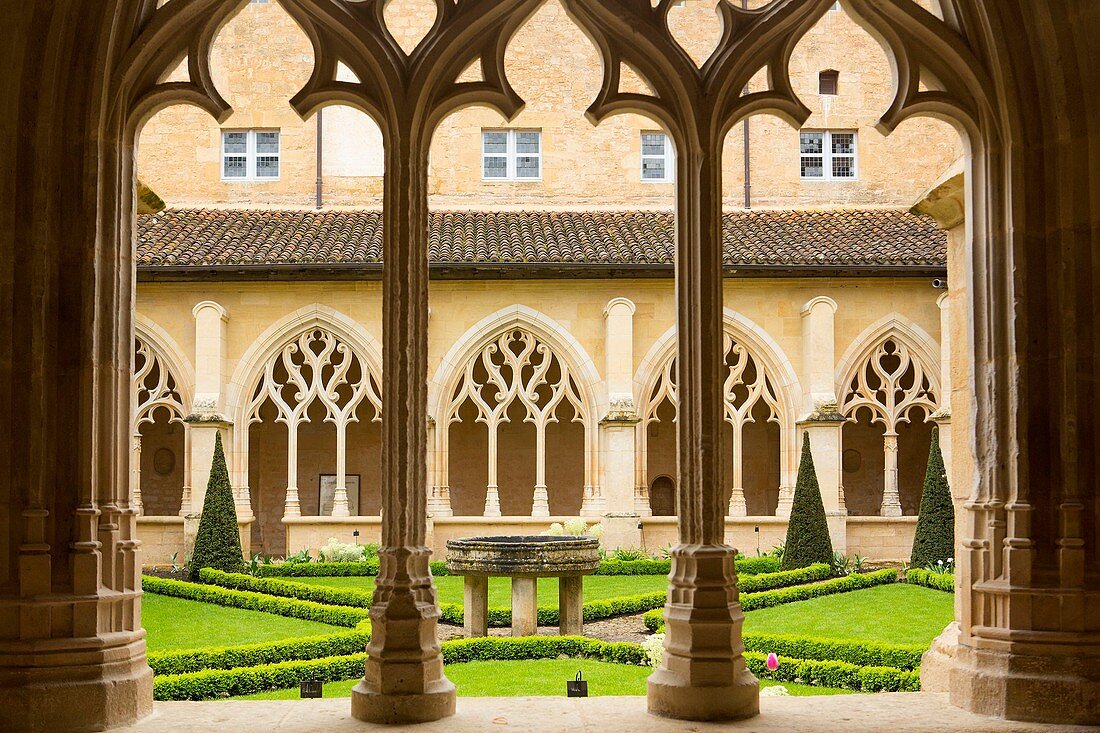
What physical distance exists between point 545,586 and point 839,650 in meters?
5.79

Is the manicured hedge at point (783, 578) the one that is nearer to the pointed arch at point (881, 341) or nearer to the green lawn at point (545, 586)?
the green lawn at point (545, 586)

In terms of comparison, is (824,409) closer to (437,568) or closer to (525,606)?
(437,568)

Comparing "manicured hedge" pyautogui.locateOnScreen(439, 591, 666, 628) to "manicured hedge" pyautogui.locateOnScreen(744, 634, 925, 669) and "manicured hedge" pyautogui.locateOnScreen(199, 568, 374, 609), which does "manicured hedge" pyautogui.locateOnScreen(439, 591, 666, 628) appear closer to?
"manicured hedge" pyautogui.locateOnScreen(199, 568, 374, 609)

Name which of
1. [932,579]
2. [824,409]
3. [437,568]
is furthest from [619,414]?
[932,579]

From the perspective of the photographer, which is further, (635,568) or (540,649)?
(635,568)

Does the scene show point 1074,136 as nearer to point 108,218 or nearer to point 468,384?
point 108,218

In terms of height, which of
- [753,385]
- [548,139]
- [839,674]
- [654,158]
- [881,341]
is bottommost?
[839,674]

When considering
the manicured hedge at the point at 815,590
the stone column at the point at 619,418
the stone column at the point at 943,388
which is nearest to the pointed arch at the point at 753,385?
the stone column at the point at 619,418

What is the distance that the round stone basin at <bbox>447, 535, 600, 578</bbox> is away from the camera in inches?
362

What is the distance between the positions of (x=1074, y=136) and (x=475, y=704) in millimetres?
2924

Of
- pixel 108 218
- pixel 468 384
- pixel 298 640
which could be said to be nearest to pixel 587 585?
pixel 468 384

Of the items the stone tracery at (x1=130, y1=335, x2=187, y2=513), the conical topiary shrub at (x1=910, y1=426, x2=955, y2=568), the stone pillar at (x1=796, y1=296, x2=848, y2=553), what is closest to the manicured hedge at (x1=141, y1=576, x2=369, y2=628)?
the stone tracery at (x1=130, y1=335, x2=187, y2=513)

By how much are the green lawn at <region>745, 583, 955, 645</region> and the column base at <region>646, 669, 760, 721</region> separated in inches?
219

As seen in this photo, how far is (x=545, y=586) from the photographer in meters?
13.3
